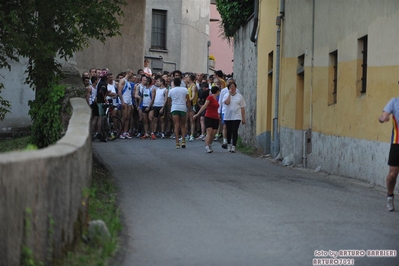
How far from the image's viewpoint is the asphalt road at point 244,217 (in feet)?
26.6

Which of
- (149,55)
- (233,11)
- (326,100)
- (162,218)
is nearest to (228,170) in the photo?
(326,100)

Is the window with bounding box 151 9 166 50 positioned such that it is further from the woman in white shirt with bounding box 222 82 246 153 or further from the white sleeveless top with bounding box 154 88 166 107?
the woman in white shirt with bounding box 222 82 246 153

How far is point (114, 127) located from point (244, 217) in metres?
15.3

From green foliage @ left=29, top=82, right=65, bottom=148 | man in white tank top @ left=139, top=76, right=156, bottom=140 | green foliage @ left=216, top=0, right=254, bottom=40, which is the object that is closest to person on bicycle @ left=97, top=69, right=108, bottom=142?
man in white tank top @ left=139, top=76, right=156, bottom=140

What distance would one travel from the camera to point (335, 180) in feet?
53.0

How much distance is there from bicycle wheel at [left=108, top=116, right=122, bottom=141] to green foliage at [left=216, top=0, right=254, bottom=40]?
5674 mm

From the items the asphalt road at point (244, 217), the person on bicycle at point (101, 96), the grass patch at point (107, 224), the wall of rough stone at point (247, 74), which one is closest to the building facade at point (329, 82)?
the asphalt road at point (244, 217)

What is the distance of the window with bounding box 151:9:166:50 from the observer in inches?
1855

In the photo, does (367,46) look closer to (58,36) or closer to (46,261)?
(58,36)

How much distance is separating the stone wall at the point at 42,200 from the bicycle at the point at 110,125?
1516cm

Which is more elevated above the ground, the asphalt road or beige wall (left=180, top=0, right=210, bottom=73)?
beige wall (left=180, top=0, right=210, bottom=73)

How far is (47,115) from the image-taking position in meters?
15.7

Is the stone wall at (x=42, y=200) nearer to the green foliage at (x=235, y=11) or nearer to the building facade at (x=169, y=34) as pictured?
the green foliage at (x=235, y=11)

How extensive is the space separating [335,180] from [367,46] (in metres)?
2.37
